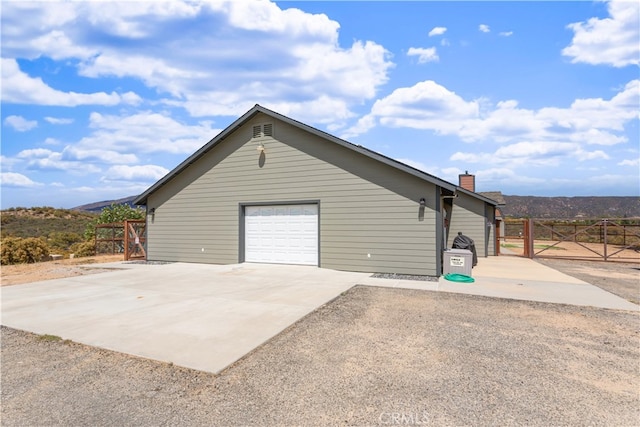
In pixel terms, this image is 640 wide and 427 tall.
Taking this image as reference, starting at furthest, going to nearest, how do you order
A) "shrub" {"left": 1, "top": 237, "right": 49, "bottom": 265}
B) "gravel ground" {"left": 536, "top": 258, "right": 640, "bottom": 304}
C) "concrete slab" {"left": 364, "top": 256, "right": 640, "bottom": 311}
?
1. "shrub" {"left": 1, "top": 237, "right": 49, "bottom": 265}
2. "gravel ground" {"left": 536, "top": 258, "right": 640, "bottom": 304}
3. "concrete slab" {"left": 364, "top": 256, "right": 640, "bottom": 311}

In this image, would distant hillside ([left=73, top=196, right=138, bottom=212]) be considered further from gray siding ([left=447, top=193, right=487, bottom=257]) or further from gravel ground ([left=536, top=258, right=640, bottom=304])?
gravel ground ([left=536, top=258, right=640, bottom=304])

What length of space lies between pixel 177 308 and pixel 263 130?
7614 mm

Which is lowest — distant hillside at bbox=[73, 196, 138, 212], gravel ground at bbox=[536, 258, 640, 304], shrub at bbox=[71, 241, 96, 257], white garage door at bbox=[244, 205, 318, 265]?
gravel ground at bbox=[536, 258, 640, 304]

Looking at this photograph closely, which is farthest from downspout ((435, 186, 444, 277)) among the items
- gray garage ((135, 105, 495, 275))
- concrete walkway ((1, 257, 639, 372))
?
concrete walkway ((1, 257, 639, 372))

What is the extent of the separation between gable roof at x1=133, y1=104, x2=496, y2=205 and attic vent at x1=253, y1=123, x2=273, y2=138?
0.41 m

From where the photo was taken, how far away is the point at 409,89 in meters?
19.1

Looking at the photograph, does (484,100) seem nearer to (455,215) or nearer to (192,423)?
(455,215)

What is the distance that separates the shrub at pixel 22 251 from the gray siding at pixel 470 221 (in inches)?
756

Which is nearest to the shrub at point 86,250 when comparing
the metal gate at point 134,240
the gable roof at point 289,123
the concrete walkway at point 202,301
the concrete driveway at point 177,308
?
the metal gate at point 134,240

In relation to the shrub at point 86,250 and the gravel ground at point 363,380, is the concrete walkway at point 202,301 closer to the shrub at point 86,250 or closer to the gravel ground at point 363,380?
the gravel ground at point 363,380

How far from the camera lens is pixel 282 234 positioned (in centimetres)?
1212

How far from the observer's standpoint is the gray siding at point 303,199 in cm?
992

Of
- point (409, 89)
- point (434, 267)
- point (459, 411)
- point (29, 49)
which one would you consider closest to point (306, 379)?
point (459, 411)

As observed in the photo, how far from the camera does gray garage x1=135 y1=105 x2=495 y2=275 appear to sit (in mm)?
9883
